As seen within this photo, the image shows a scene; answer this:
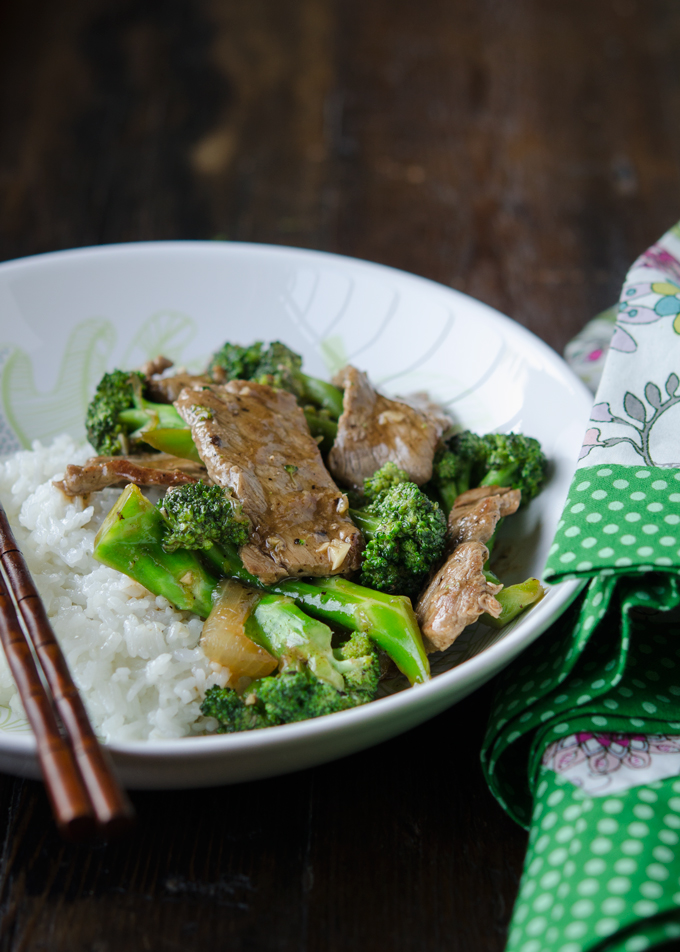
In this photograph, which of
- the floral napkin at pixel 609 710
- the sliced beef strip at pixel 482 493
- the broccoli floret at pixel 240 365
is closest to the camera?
the floral napkin at pixel 609 710

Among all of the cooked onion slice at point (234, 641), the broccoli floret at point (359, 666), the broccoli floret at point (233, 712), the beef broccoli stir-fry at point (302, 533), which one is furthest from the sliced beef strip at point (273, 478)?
the broccoli floret at point (233, 712)

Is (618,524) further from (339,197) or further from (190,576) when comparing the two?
(339,197)

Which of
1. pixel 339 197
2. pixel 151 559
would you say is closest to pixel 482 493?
pixel 151 559

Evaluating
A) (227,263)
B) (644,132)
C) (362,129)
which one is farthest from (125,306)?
(644,132)

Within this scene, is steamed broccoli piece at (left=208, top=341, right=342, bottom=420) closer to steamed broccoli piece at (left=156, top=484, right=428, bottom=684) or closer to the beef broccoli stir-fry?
the beef broccoli stir-fry

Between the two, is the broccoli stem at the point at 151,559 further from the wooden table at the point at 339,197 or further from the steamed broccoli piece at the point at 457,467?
the steamed broccoli piece at the point at 457,467

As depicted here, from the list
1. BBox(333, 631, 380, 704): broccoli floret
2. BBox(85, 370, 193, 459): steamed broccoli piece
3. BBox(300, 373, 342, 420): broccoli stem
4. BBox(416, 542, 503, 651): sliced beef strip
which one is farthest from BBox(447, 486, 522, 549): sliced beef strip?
BBox(85, 370, 193, 459): steamed broccoli piece
